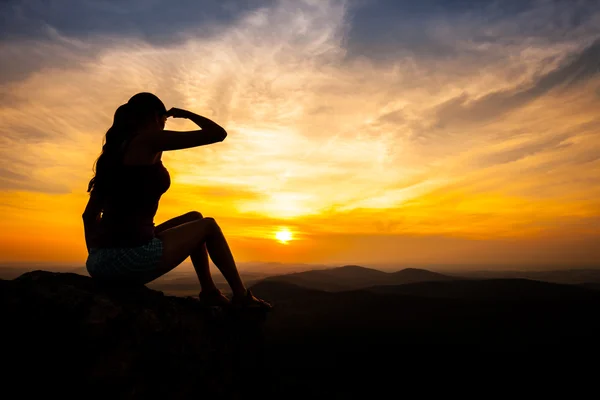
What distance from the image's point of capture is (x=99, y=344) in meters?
2.80

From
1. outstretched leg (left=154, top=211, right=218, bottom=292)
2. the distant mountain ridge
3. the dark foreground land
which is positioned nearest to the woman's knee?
outstretched leg (left=154, top=211, right=218, bottom=292)

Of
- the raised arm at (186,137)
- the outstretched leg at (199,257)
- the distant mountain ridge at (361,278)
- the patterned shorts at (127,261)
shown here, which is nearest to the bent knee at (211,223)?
the outstretched leg at (199,257)

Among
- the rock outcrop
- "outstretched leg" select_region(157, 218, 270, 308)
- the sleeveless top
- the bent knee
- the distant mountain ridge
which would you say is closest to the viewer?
the rock outcrop

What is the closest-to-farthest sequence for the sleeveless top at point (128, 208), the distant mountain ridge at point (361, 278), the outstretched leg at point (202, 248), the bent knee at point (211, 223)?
the sleeveless top at point (128, 208) < the outstretched leg at point (202, 248) < the bent knee at point (211, 223) < the distant mountain ridge at point (361, 278)

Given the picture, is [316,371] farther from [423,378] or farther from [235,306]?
[235,306]

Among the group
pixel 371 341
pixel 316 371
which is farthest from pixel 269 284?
pixel 316 371

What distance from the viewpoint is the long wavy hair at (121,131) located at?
3.24 m

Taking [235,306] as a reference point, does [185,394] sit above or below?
below

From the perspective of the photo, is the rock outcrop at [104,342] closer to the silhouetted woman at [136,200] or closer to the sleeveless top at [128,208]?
the silhouetted woman at [136,200]

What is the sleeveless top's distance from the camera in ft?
10.4

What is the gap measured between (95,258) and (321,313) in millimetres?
16644

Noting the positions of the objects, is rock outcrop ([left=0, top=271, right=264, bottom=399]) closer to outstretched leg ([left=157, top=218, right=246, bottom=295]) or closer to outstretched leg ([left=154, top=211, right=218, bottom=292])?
outstretched leg ([left=154, top=211, right=218, bottom=292])

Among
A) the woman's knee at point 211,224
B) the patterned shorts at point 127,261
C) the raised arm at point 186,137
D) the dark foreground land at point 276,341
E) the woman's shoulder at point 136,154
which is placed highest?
the raised arm at point 186,137

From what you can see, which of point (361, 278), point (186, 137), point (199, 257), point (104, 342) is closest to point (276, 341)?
point (199, 257)
